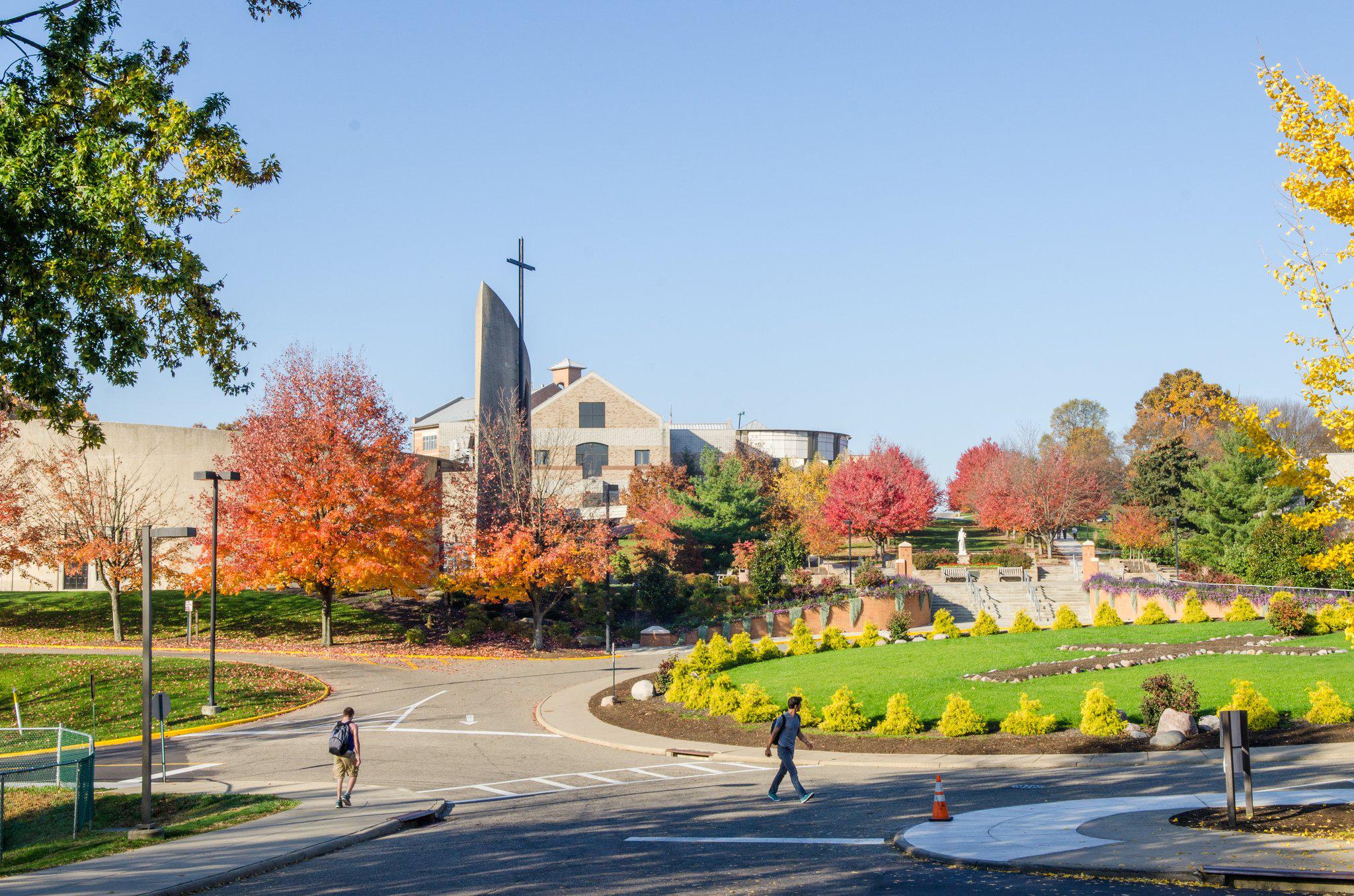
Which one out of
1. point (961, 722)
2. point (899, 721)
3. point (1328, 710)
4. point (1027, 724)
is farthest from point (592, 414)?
point (1328, 710)

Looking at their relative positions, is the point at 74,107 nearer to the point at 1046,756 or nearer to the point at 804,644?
the point at 1046,756

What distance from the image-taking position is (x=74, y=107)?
12055 millimetres

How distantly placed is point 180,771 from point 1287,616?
94.7 feet

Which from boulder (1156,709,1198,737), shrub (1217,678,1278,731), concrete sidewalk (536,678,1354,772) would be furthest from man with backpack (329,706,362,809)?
shrub (1217,678,1278,731)

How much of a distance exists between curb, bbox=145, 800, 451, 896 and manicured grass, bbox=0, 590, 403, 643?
2544 centimetres

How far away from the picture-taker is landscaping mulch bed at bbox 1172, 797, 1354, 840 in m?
11.4

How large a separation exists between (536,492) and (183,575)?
13340 millimetres

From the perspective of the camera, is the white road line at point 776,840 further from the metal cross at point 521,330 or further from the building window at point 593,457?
the building window at point 593,457

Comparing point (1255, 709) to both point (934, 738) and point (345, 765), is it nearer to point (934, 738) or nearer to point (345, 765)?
point (934, 738)

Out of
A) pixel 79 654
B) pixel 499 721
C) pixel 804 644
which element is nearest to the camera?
pixel 499 721

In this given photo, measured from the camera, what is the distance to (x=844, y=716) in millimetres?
22062

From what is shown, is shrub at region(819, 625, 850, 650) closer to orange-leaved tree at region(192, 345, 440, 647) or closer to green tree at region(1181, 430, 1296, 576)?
orange-leaved tree at region(192, 345, 440, 647)

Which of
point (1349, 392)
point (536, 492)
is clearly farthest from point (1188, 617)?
point (1349, 392)

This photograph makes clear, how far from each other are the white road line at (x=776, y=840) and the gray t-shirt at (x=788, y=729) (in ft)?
8.49
